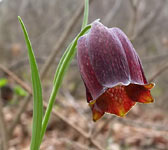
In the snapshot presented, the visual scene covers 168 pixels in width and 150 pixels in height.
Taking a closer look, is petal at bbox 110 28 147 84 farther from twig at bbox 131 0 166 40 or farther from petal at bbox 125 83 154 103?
twig at bbox 131 0 166 40

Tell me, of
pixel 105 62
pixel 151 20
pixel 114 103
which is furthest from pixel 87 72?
pixel 151 20

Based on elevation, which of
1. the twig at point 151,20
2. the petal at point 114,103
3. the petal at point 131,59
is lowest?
the twig at point 151,20

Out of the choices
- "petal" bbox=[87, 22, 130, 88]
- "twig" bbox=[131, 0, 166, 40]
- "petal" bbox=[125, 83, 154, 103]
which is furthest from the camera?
"twig" bbox=[131, 0, 166, 40]

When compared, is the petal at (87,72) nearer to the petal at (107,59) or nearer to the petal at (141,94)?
the petal at (107,59)

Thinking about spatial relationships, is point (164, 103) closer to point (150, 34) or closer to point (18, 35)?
point (150, 34)

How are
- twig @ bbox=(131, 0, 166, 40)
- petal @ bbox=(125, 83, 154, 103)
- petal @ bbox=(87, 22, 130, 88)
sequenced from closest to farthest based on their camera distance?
petal @ bbox=(87, 22, 130, 88) < petal @ bbox=(125, 83, 154, 103) < twig @ bbox=(131, 0, 166, 40)

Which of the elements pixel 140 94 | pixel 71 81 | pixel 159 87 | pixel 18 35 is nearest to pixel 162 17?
pixel 159 87

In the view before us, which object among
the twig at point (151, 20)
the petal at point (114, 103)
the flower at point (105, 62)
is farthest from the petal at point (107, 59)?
the twig at point (151, 20)

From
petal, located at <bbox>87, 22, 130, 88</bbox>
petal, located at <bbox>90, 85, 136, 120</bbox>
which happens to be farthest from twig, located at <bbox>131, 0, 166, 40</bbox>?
petal, located at <bbox>87, 22, 130, 88</bbox>
